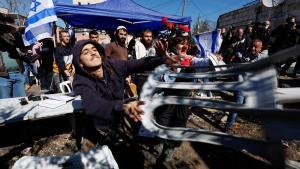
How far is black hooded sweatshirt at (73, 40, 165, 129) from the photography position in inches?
82.4

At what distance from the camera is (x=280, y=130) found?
1169 mm

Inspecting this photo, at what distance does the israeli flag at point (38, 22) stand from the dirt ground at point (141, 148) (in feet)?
6.35

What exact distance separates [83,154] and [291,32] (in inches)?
336

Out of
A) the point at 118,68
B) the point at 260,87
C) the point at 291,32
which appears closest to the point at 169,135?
the point at 260,87

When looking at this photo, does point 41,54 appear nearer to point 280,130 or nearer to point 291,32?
point 280,130

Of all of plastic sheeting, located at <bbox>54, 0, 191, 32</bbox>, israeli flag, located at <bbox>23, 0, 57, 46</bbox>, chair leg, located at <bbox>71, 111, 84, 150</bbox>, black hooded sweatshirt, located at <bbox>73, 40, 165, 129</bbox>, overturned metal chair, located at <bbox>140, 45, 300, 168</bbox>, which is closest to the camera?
overturned metal chair, located at <bbox>140, 45, 300, 168</bbox>

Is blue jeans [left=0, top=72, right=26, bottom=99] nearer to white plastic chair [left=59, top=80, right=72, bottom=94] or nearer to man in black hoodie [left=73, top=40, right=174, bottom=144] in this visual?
white plastic chair [left=59, top=80, right=72, bottom=94]

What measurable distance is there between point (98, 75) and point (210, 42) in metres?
3.66

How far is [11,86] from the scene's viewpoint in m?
5.32

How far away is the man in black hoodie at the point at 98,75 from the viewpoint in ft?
7.49

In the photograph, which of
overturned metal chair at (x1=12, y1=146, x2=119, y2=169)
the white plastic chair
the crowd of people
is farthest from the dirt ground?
overturned metal chair at (x1=12, y1=146, x2=119, y2=169)

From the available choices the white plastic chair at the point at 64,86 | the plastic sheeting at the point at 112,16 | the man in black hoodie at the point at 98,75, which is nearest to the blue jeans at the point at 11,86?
the white plastic chair at the point at 64,86

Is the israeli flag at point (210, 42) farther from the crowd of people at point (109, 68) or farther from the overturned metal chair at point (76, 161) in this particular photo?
the overturned metal chair at point (76, 161)

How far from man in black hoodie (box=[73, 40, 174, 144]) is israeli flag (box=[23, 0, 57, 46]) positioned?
127 inches
